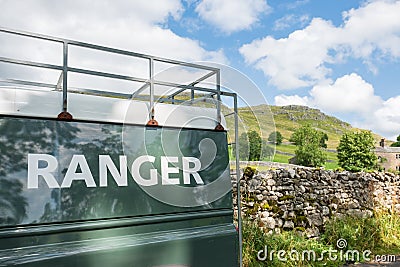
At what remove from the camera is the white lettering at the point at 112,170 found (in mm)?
3000

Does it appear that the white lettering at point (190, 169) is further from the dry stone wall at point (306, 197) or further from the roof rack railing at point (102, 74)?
the dry stone wall at point (306, 197)

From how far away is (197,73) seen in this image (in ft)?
13.4

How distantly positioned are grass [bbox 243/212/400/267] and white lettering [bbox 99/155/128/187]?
3170mm

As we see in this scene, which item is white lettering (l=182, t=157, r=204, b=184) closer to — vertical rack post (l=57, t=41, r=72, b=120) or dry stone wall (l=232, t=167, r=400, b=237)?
vertical rack post (l=57, t=41, r=72, b=120)

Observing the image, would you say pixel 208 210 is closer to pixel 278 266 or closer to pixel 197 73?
pixel 197 73

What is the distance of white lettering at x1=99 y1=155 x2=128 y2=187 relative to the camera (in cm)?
300

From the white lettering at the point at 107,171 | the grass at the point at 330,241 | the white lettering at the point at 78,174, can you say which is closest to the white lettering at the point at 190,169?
the white lettering at the point at 107,171

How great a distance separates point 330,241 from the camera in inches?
264

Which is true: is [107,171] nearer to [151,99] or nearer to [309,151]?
[151,99]


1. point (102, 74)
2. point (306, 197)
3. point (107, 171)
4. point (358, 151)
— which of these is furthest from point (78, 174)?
point (358, 151)

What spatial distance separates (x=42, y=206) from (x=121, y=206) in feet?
2.10

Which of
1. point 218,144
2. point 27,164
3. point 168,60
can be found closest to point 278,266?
point 218,144

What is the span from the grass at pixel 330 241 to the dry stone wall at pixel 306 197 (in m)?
0.23

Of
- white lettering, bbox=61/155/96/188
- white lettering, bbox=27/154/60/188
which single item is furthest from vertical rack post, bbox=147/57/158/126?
white lettering, bbox=27/154/60/188
